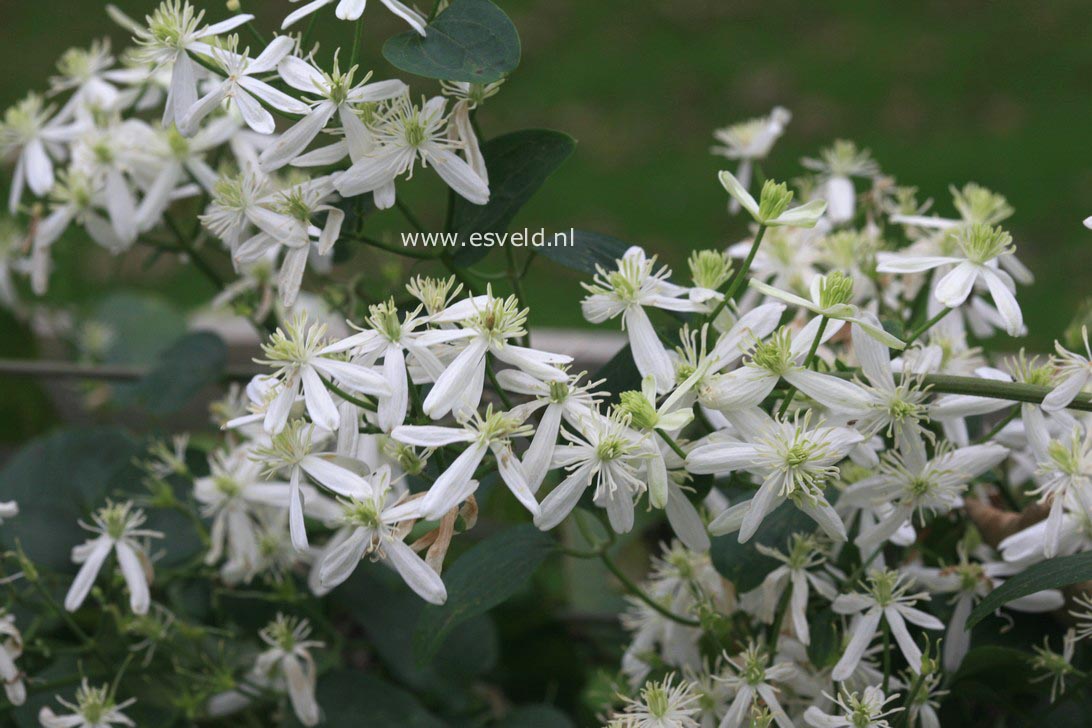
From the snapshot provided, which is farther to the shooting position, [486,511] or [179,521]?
[486,511]

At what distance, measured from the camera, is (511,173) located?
0.63 metres

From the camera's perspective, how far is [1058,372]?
2.08 ft

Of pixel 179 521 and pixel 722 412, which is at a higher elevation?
pixel 722 412

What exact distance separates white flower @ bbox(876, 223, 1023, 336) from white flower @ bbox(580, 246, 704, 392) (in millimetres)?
120

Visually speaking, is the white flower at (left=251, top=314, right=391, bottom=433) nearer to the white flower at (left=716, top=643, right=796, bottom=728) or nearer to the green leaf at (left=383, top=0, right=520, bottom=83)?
the green leaf at (left=383, top=0, right=520, bottom=83)

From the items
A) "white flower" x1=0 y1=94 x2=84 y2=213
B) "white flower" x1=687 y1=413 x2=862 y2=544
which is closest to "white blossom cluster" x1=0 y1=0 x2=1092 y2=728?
"white flower" x1=687 y1=413 x2=862 y2=544

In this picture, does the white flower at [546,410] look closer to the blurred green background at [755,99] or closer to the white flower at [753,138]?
the white flower at [753,138]

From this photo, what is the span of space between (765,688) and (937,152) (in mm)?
1893

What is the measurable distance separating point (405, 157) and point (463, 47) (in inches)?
2.5

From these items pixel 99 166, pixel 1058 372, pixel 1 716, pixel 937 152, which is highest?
pixel 99 166

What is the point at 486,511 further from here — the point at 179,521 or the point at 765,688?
the point at 765,688

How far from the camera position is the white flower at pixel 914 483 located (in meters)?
0.60

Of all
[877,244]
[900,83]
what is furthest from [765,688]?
[900,83]

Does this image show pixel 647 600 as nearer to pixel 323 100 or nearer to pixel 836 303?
pixel 836 303
